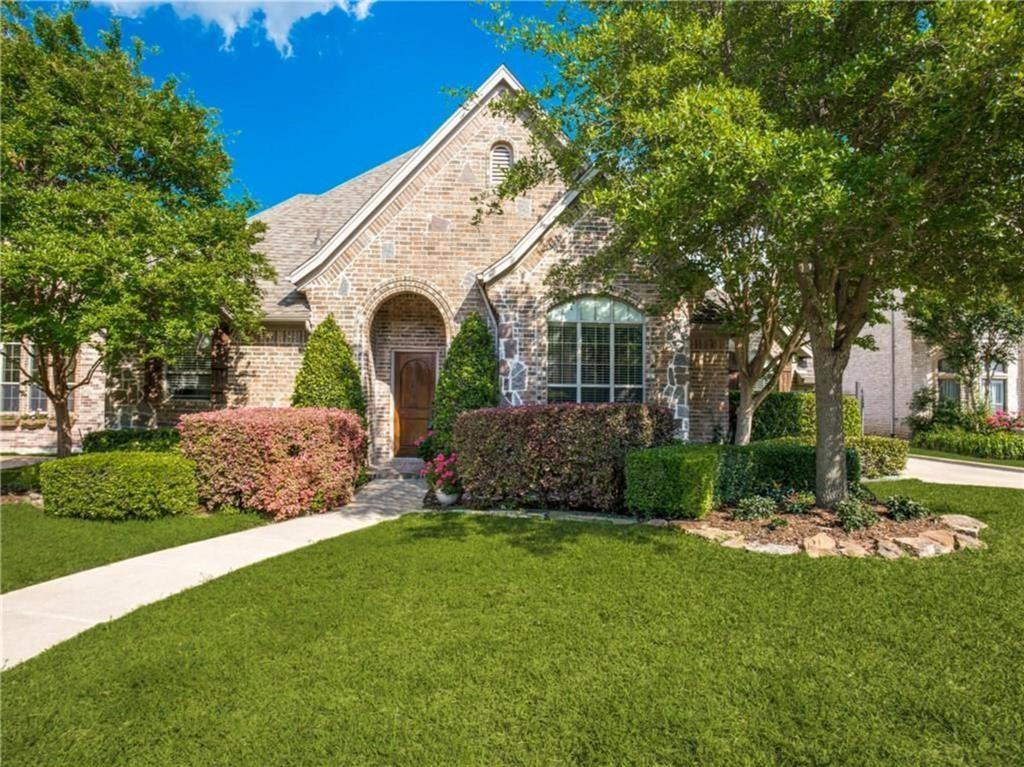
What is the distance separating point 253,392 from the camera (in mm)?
12727

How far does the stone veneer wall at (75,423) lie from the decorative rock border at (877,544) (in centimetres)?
1434

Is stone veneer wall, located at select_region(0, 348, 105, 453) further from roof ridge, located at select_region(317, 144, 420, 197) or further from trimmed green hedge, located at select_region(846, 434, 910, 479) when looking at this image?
trimmed green hedge, located at select_region(846, 434, 910, 479)

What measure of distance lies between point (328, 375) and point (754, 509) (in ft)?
29.2

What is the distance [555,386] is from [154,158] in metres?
9.27

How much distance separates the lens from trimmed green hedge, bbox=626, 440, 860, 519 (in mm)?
7066

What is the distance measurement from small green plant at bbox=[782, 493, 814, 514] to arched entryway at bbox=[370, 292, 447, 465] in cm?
878

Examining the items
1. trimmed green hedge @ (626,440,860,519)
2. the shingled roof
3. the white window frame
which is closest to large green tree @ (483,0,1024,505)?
trimmed green hedge @ (626,440,860,519)

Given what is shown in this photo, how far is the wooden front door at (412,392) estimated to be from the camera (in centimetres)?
1352

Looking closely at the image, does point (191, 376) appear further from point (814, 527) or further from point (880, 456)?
point (880, 456)

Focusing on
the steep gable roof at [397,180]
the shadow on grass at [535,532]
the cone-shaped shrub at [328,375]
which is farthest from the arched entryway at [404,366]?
the shadow on grass at [535,532]

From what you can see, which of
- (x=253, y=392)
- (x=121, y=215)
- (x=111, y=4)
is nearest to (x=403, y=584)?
(x=121, y=215)

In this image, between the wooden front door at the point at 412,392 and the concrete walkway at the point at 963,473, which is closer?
the concrete walkway at the point at 963,473

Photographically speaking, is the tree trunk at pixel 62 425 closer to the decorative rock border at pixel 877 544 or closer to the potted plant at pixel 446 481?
the potted plant at pixel 446 481

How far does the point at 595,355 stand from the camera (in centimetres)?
1053
